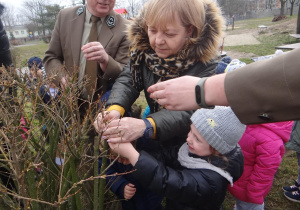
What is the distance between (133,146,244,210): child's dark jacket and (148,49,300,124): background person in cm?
51

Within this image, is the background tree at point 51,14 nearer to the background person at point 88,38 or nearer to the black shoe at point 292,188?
the background person at point 88,38

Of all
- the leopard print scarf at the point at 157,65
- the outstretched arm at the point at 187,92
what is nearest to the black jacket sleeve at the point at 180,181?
the outstretched arm at the point at 187,92

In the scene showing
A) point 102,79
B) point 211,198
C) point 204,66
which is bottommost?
point 211,198

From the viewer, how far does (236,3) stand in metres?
42.7

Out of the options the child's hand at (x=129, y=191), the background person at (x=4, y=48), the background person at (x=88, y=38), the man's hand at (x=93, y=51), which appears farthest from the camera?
the background person at (x=88, y=38)

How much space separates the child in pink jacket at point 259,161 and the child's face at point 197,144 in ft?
2.32

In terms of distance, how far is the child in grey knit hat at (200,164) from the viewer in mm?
1591

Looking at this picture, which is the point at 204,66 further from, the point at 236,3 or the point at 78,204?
the point at 236,3

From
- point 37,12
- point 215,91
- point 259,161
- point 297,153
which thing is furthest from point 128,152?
point 37,12

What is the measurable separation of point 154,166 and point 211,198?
46 cm

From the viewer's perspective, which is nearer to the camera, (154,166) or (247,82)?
(247,82)

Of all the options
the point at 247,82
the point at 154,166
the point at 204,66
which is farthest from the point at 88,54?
the point at 247,82

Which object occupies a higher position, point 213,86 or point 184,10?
point 184,10

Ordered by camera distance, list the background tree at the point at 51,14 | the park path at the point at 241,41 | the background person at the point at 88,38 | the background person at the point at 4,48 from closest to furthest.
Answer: the background person at the point at 4,48, the background person at the point at 88,38, the park path at the point at 241,41, the background tree at the point at 51,14
